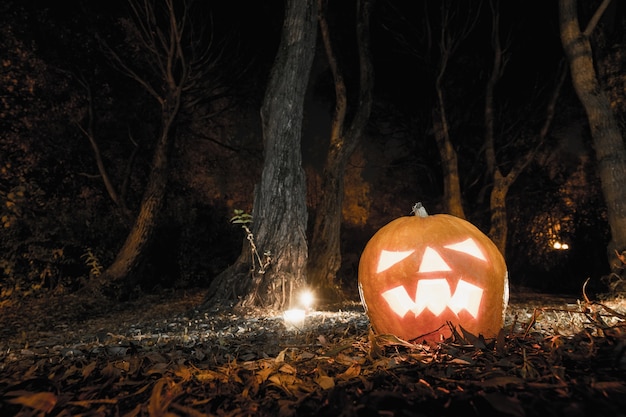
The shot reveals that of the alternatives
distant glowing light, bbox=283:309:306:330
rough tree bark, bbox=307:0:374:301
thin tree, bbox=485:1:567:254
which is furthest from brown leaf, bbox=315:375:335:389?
thin tree, bbox=485:1:567:254

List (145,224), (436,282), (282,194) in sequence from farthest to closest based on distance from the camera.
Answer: (145,224) → (282,194) → (436,282)

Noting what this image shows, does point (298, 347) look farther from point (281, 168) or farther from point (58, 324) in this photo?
point (58, 324)

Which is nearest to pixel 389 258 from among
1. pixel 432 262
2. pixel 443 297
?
pixel 432 262

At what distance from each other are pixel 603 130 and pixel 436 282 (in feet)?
22.1

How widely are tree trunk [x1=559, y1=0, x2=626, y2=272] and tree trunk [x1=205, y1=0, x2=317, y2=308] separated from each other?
545cm

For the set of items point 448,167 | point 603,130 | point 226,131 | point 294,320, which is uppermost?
point 226,131

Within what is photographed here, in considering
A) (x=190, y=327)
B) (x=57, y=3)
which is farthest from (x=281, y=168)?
(x=57, y=3)

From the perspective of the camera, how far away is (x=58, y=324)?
18.8 feet

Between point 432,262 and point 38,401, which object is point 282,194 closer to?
point 432,262

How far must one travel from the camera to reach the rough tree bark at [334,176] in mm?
8266

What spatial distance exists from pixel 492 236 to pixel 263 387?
12112 mm

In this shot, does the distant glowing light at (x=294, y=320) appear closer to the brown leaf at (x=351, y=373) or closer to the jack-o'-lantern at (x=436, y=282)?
the jack-o'-lantern at (x=436, y=282)

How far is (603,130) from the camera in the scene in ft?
23.6

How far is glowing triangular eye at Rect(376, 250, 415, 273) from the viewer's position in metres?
2.81
